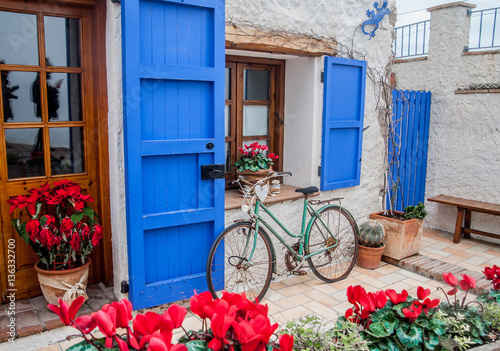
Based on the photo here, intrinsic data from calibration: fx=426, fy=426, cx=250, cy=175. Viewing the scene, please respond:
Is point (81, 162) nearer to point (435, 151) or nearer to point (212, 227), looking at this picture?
point (212, 227)

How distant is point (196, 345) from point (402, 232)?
357 centimetres

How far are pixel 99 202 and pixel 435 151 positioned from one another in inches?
182

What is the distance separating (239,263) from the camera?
3451 mm

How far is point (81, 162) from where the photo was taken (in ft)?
11.3

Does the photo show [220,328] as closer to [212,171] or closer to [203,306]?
[203,306]

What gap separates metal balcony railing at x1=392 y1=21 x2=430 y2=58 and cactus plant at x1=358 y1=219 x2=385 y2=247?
4.68 m

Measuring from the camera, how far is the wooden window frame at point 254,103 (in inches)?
169

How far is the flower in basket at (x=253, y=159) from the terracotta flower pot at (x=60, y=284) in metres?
1.70

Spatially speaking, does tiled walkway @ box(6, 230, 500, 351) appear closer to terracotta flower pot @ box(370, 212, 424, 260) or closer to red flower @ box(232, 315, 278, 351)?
terracotta flower pot @ box(370, 212, 424, 260)

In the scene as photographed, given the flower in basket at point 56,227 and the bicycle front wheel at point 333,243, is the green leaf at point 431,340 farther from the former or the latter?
the flower in basket at point 56,227

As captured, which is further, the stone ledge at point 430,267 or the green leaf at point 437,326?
the stone ledge at point 430,267

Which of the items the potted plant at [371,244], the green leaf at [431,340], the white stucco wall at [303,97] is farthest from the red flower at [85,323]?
the potted plant at [371,244]

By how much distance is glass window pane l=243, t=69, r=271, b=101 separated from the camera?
4410 mm

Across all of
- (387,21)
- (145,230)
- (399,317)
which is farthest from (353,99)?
(399,317)
